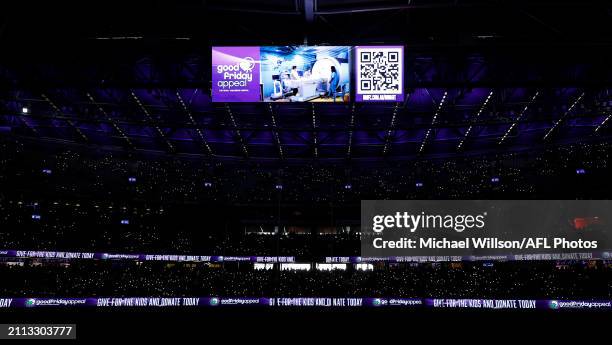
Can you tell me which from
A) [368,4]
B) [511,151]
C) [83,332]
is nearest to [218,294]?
[83,332]

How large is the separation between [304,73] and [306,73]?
50 mm

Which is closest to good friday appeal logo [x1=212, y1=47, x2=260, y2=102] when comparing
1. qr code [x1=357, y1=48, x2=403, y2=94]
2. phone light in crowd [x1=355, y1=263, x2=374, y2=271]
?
qr code [x1=357, y1=48, x2=403, y2=94]

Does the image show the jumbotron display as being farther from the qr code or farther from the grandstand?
the grandstand

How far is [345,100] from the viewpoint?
1291 cm

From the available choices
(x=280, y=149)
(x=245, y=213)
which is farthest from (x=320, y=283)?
(x=245, y=213)

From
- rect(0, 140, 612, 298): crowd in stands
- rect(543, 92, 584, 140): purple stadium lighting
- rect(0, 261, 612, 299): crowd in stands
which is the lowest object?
rect(0, 261, 612, 299): crowd in stands

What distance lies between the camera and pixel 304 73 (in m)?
13.0

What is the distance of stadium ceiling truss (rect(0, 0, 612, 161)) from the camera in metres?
14.9

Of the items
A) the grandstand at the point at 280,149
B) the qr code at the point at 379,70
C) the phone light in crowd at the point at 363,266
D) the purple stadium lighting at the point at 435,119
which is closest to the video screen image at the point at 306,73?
the grandstand at the point at 280,149

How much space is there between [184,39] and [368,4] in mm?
5175

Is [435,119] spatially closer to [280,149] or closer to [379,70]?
[280,149]

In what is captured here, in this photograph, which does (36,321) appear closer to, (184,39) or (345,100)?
(184,39)

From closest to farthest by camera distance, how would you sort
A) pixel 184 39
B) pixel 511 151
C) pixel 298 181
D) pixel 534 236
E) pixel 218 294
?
pixel 184 39, pixel 218 294, pixel 534 236, pixel 511 151, pixel 298 181

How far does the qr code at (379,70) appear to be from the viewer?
1253cm
